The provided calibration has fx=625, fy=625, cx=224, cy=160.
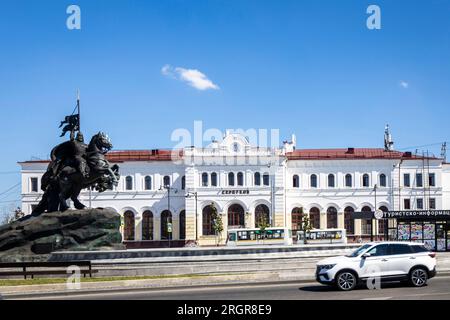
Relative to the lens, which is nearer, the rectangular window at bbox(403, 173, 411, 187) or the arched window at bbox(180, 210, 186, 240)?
the arched window at bbox(180, 210, 186, 240)

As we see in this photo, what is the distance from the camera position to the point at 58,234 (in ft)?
92.6

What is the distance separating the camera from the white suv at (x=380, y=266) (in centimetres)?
1847

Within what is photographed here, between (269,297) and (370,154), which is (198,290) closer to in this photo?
(269,297)

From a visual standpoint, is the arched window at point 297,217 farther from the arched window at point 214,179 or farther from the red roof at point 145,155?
the red roof at point 145,155

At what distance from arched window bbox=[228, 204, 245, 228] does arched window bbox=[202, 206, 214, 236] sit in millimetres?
2179

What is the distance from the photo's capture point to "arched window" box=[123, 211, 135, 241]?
7200 cm

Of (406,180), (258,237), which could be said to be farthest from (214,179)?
(406,180)

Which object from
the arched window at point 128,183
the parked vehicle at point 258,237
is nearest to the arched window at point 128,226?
the arched window at point 128,183

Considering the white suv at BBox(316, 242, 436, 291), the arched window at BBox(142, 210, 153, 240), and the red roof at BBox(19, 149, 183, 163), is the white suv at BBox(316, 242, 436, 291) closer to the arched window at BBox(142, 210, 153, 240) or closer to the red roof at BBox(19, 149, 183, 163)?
the arched window at BBox(142, 210, 153, 240)

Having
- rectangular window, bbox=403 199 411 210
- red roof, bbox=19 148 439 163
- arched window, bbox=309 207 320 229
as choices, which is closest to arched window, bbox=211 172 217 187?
red roof, bbox=19 148 439 163

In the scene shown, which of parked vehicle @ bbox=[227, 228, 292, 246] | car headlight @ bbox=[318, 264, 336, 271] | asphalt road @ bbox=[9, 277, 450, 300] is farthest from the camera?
parked vehicle @ bbox=[227, 228, 292, 246]

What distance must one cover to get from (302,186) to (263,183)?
5.00 metres

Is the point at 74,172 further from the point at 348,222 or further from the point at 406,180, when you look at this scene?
the point at 406,180

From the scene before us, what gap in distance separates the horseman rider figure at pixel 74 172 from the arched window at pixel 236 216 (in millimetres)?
41986
